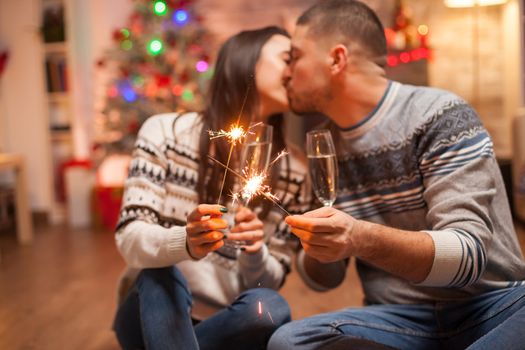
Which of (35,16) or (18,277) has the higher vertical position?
(35,16)

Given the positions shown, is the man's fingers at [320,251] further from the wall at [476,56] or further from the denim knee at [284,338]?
the wall at [476,56]

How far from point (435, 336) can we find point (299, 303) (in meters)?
1.17

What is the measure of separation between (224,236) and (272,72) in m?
0.49

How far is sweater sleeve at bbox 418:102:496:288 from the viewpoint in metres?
1.04

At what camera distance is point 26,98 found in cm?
476

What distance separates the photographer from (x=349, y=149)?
1341 mm

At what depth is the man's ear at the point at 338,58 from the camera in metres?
1.30

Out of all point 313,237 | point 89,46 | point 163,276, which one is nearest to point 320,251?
point 313,237

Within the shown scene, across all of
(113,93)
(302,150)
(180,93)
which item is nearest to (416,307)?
(302,150)

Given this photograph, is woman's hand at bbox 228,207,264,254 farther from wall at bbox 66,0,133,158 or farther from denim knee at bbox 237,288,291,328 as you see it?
wall at bbox 66,0,133,158

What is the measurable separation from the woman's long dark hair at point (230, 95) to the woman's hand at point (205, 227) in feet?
0.90

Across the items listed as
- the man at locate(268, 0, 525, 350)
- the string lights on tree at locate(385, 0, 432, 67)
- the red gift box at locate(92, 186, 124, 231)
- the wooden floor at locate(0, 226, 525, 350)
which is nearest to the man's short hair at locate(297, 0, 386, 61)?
the man at locate(268, 0, 525, 350)

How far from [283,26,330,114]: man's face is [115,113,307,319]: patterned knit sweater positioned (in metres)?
0.18

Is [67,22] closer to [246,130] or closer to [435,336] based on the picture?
[246,130]
